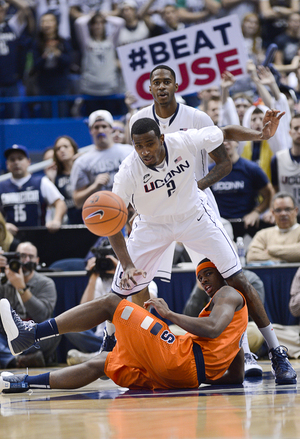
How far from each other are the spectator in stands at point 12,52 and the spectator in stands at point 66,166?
4248 mm

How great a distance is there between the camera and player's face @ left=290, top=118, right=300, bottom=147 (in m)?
7.52

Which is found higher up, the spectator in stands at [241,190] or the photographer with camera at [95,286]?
the spectator in stands at [241,190]

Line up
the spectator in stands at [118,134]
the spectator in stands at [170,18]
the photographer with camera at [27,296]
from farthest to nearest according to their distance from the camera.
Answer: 1. the spectator in stands at [170,18]
2. the spectator in stands at [118,134]
3. the photographer with camera at [27,296]

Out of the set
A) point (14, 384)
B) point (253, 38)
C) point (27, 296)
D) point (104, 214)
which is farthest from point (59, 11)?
point (14, 384)

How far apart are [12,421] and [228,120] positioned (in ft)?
18.0

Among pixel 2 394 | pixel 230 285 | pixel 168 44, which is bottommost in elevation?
pixel 2 394

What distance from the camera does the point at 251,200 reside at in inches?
306

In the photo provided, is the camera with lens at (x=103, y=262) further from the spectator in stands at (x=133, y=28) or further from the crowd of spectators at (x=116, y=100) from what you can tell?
the spectator in stands at (x=133, y=28)

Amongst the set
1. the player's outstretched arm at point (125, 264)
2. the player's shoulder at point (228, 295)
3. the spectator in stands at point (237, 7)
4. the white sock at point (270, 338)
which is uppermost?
the spectator in stands at point (237, 7)

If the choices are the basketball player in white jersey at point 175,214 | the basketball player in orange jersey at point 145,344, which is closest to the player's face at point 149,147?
the basketball player in white jersey at point 175,214

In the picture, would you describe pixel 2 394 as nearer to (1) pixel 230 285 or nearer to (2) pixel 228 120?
(1) pixel 230 285

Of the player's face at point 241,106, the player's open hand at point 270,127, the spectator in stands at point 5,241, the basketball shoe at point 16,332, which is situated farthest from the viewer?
the player's face at point 241,106

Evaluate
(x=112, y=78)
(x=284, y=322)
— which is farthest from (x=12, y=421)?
(x=112, y=78)

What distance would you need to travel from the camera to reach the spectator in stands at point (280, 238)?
697 centimetres
